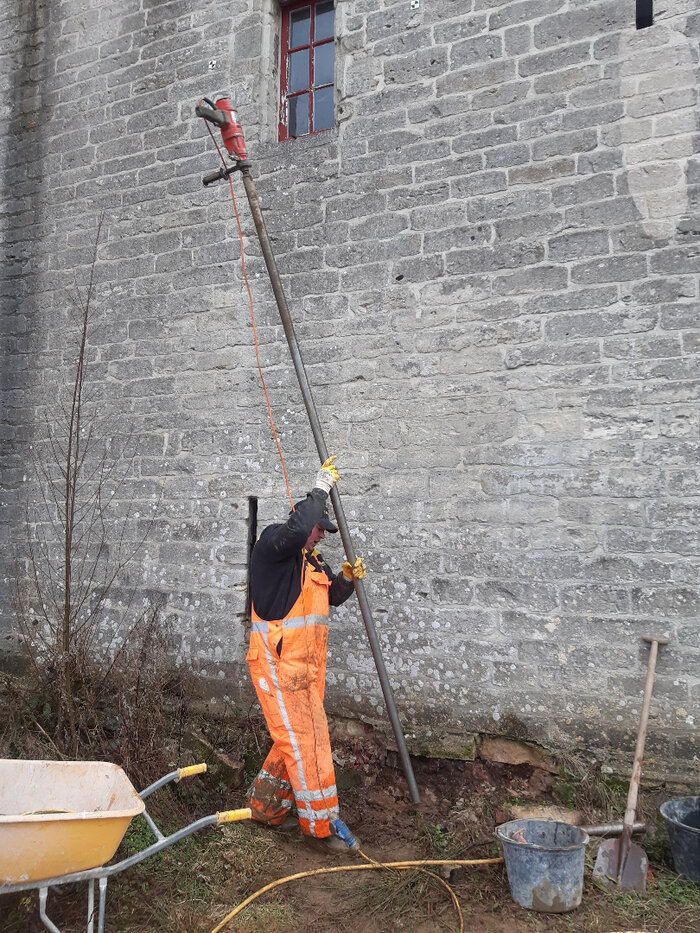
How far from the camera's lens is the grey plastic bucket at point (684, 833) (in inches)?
138

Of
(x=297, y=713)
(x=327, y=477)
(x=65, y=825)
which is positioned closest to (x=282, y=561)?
(x=327, y=477)

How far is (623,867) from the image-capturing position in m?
3.57

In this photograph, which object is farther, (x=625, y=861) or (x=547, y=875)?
(x=625, y=861)

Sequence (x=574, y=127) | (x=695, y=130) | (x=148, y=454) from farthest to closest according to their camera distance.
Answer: (x=148, y=454) < (x=574, y=127) < (x=695, y=130)

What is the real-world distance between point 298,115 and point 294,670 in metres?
4.24

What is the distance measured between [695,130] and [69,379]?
16.4ft

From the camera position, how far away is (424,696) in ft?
15.1

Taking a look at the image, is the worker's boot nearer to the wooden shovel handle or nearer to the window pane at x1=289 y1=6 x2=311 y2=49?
the wooden shovel handle

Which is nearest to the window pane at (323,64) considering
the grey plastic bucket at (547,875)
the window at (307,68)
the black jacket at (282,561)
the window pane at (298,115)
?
the window at (307,68)

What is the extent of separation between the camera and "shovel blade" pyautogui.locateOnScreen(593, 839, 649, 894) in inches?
139

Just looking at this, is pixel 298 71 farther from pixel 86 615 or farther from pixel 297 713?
pixel 297 713

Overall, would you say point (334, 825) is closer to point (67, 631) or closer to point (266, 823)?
point (266, 823)

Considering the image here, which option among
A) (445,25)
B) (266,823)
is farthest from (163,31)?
(266,823)

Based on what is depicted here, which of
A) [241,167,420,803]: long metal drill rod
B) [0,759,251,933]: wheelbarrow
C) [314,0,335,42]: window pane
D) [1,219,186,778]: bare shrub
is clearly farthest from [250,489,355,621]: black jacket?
[314,0,335,42]: window pane
